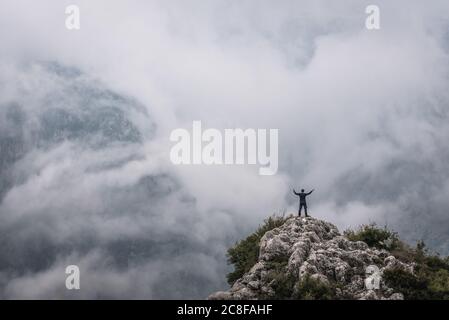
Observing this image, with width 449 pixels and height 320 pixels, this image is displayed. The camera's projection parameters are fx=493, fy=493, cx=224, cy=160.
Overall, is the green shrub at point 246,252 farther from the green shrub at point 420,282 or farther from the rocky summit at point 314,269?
the green shrub at point 420,282

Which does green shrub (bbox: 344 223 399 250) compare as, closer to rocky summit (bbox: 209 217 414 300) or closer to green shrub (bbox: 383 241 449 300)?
rocky summit (bbox: 209 217 414 300)

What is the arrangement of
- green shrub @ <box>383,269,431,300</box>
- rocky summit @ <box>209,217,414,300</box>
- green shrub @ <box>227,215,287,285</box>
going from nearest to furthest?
rocky summit @ <box>209,217,414,300</box> → green shrub @ <box>383,269,431,300</box> → green shrub @ <box>227,215,287,285</box>

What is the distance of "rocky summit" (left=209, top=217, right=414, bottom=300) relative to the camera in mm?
36531

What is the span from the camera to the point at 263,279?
128 ft

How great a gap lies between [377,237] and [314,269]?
12.4 metres

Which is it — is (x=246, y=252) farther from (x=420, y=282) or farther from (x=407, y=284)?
(x=420, y=282)

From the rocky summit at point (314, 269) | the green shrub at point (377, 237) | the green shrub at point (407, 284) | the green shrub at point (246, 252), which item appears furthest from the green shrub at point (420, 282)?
the green shrub at point (246, 252)

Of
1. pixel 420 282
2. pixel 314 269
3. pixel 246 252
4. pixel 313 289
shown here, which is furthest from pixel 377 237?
pixel 313 289

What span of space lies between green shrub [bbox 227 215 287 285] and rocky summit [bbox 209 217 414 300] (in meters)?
3.03

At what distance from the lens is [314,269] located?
3797 centimetres

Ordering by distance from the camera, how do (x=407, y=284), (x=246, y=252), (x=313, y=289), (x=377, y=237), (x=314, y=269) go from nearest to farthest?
(x=313, y=289), (x=314, y=269), (x=407, y=284), (x=377, y=237), (x=246, y=252)

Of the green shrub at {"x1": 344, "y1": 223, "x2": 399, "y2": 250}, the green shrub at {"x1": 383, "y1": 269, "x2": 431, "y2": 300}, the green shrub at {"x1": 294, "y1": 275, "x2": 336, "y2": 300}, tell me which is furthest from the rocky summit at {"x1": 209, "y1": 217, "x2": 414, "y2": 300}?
the green shrub at {"x1": 344, "y1": 223, "x2": 399, "y2": 250}
